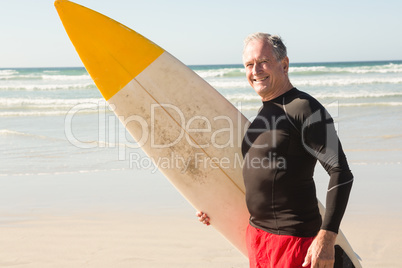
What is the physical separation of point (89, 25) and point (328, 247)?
1.99 meters

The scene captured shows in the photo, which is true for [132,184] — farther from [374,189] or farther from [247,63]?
[247,63]

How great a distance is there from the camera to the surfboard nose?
273 centimetres

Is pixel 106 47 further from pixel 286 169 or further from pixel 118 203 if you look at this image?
pixel 118 203

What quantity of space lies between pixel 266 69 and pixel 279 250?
27.9 inches

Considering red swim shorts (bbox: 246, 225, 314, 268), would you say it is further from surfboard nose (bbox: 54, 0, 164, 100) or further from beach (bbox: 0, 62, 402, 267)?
surfboard nose (bbox: 54, 0, 164, 100)

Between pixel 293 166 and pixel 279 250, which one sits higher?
pixel 293 166

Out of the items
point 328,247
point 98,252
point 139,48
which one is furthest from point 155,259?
point 328,247

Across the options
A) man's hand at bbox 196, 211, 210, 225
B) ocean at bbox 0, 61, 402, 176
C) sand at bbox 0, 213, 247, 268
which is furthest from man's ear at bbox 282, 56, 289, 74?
ocean at bbox 0, 61, 402, 176

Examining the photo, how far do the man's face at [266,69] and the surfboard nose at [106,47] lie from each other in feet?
3.41

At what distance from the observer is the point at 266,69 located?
1799 mm

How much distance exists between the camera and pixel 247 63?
187 cm

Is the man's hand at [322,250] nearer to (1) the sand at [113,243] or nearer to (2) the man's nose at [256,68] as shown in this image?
(2) the man's nose at [256,68]

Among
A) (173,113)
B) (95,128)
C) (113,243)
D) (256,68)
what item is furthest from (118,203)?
(95,128)

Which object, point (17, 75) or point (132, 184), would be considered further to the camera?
point (17, 75)
